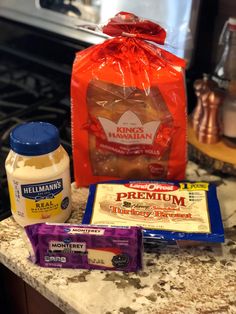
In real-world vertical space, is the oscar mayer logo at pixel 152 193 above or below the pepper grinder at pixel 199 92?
below

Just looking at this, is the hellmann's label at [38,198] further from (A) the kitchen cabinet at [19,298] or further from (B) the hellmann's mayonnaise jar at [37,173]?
Answer: (A) the kitchen cabinet at [19,298]

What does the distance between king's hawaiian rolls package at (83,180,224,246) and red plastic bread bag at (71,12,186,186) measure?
6 cm

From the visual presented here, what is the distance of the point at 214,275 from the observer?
0.70 m

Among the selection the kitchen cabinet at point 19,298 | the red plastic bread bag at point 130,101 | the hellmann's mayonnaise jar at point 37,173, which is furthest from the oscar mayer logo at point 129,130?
the kitchen cabinet at point 19,298

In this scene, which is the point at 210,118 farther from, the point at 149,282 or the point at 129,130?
the point at 149,282

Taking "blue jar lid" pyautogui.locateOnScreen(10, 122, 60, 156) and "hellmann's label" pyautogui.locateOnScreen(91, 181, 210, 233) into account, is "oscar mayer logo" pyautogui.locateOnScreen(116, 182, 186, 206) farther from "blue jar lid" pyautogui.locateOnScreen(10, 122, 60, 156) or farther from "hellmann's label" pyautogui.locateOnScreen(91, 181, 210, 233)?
"blue jar lid" pyautogui.locateOnScreen(10, 122, 60, 156)

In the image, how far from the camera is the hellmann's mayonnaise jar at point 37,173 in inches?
28.2

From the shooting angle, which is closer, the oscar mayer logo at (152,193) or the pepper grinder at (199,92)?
the oscar mayer logo at (152,193)

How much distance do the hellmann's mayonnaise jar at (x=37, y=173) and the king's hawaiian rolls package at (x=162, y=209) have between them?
0.06 m

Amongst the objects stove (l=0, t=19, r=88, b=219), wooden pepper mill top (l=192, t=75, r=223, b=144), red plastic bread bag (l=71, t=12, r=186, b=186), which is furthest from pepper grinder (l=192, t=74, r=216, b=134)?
stove (l=0, t=19, r=88, b=219)

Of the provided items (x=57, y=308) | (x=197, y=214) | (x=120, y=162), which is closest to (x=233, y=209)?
(x=197, y=214)

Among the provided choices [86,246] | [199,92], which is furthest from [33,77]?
[86,246]

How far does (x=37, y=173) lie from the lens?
0.72 meters

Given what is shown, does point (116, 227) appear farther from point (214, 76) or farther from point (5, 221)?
point (214, 76)
